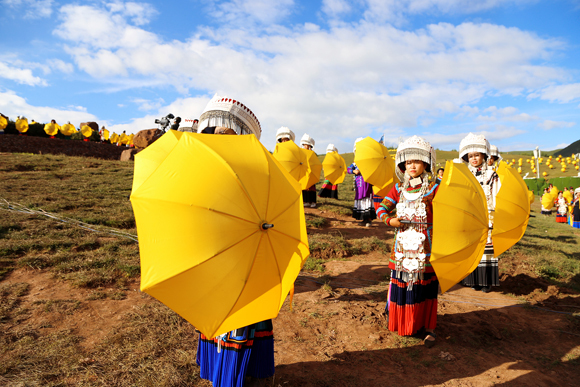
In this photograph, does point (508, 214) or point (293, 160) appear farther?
point (293, 160)

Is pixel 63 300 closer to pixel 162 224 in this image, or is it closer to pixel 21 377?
pixel 21 377

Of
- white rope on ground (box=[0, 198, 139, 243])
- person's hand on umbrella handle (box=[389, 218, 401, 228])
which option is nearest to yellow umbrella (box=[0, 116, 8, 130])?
white rope on ground (box=[0, 198, 139, 243])

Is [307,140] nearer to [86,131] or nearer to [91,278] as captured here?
[91,278]

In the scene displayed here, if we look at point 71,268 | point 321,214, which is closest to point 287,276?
point 71,268

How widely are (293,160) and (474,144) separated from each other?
4.50m

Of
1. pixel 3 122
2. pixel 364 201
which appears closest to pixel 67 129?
pixel 3 122

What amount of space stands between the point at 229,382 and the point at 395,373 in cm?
182

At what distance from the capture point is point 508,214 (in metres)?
Result: 4.05

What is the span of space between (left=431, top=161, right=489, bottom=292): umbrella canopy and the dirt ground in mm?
1021

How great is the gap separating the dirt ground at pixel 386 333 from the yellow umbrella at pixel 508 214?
1235mm

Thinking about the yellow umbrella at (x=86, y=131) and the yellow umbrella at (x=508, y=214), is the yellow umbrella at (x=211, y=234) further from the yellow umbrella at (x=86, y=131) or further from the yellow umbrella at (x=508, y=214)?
the yellow umbrella at (x=86, y=131)

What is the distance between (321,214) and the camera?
11750mm

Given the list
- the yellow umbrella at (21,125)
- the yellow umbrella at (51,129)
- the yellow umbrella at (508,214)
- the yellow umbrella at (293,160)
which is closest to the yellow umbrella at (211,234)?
the yellow umbrella at (508,214)

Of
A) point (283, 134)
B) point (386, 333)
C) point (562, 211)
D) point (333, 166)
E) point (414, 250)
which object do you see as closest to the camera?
point (414, 250)
